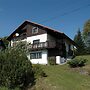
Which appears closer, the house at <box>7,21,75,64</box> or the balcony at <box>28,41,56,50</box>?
the balcony at <box>28,41,56,50</box>

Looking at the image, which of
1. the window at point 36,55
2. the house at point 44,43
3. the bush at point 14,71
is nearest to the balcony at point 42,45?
the house at point 44,43

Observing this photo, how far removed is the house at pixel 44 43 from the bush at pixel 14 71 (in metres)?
21.5

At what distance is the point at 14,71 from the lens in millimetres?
17312

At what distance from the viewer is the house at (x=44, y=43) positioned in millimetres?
41156

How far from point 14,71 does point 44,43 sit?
80.1ft

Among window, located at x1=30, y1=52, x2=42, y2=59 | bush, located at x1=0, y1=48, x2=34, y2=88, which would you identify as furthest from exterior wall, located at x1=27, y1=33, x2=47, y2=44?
bush, located at x1=0, y1=48, x2=34, y2=88

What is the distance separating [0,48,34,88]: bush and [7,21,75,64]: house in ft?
70.5

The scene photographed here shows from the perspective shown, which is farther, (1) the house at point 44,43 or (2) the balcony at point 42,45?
(1) the house at point 44,43

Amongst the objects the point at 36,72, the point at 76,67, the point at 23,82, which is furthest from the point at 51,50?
the point at 23,82

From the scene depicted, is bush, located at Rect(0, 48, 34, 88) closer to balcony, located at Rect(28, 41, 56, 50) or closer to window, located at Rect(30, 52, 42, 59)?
balcony, located at Rect(28, 41, 56, 50)

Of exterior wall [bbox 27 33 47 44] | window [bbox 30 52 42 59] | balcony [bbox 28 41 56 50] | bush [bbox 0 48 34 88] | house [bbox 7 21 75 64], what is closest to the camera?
bush [bbox 0 48 34 88]

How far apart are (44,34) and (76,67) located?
51.6 feet

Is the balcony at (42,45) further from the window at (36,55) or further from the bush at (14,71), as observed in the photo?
the bush at (14,71)

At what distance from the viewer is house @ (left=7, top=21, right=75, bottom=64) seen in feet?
135
